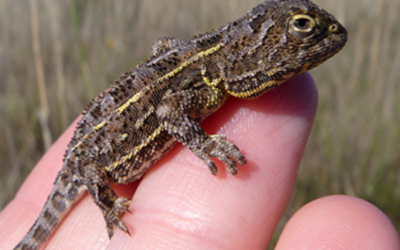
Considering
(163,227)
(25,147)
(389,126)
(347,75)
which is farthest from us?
(347,75)

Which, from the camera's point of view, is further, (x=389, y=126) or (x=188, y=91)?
(x=389, y=126)

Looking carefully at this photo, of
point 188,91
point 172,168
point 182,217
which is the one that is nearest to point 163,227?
point 182,217

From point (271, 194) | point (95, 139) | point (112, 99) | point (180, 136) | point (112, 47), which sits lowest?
point (271, 194)

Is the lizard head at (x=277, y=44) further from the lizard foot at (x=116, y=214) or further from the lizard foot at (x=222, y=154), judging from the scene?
the lizard foot at (x=116, y=214)

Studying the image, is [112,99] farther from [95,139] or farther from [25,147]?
[25,147]

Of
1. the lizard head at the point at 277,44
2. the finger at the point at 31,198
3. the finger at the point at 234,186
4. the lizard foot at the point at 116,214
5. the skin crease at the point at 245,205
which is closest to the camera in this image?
the skin crease at the point at 245,205

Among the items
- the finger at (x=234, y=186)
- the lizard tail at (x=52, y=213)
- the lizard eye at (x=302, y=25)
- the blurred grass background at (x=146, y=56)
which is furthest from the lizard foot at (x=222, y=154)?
the blurred grass background at (x=146, y=56)
